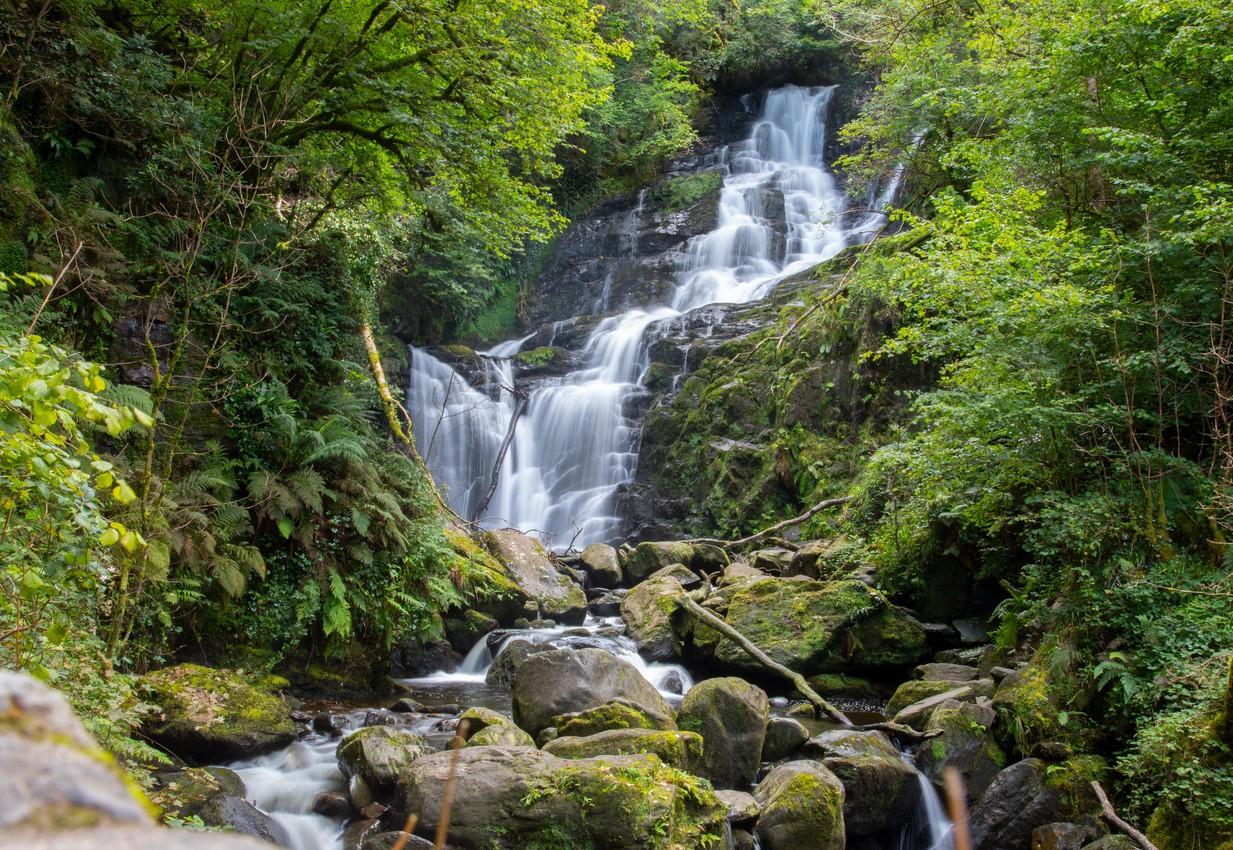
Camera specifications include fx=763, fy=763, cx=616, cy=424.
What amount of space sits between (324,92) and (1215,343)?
32.4 ft

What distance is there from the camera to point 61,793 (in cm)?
70

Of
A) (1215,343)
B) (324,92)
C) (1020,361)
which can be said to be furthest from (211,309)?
(1215,343)

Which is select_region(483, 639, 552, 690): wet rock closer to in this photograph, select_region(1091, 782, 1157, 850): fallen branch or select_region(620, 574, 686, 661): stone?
select_region(620, 574, 686, 661): stone

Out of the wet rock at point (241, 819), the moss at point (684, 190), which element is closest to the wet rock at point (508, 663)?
the wet rock at point (241, 819)

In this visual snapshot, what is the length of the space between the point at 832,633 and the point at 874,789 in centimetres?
318

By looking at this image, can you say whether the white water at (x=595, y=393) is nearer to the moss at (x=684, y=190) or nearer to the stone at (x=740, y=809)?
the moss at (x=684, y=190)

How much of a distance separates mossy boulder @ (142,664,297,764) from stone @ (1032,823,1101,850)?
6.39 m

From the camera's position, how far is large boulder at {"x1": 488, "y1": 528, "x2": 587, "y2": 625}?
1225 centimetres

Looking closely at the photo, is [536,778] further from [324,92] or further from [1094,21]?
[1094,21]

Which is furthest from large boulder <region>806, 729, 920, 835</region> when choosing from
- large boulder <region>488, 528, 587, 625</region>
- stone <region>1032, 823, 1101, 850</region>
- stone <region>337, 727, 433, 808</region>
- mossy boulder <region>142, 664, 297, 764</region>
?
large boulder <region>488, 528, 587, 625</region>

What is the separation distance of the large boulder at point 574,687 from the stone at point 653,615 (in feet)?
8.95

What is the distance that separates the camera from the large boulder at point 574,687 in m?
7.32

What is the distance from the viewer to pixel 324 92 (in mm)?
9375

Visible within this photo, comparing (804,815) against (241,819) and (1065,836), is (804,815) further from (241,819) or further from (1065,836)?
(241,819)
